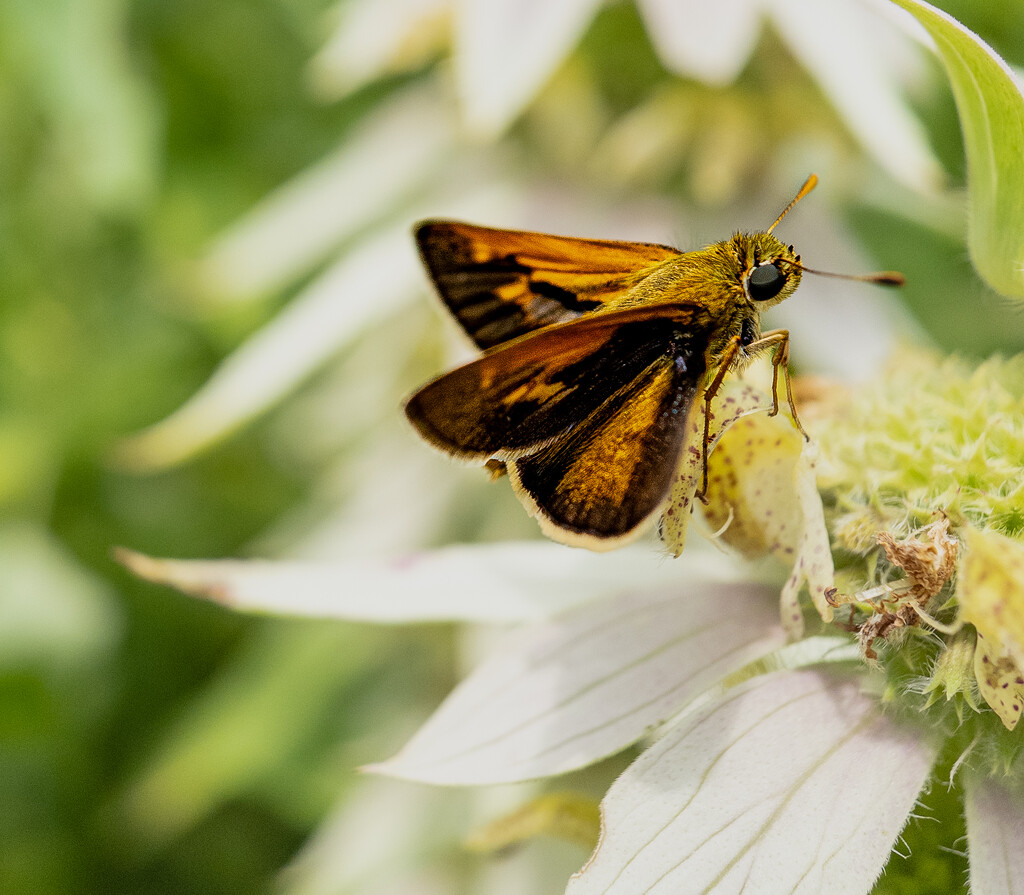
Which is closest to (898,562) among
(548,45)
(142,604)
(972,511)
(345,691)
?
(972,511)

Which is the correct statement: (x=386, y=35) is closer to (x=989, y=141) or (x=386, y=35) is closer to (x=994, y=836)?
(x=989, y=141)

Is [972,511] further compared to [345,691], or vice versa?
[345,691]

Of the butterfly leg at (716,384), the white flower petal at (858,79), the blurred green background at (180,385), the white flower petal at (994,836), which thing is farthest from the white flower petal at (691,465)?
the blurred green background at (180,385)

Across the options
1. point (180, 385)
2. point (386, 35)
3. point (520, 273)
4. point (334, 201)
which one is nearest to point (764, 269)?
point (520, 273)

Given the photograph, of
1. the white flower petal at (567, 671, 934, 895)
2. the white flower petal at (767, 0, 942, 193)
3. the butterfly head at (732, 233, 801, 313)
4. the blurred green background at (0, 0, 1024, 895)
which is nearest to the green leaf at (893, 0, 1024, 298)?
the butterfly head at (732, 233, 801, 313)

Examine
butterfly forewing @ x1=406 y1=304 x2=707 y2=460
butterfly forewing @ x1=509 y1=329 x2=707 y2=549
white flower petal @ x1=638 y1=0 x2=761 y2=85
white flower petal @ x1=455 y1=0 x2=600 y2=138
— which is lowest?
butterfly forewing @ x1=509 y1=329 x2=707 y2=549

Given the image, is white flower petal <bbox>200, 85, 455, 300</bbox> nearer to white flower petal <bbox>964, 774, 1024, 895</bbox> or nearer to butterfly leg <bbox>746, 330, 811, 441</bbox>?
butterfly leg <bbox>746, 330, 811, 441</bbox>

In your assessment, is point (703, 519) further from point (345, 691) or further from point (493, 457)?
point (345, 691)

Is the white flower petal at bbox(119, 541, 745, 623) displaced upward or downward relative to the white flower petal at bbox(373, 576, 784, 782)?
upward
